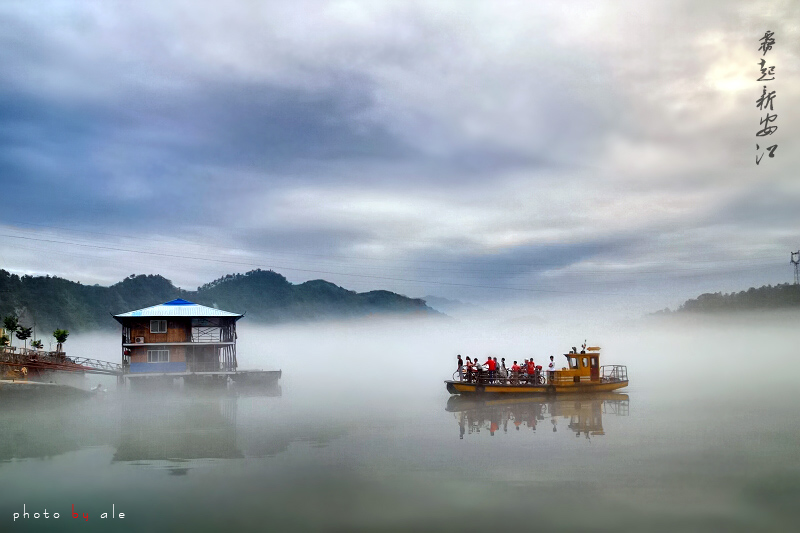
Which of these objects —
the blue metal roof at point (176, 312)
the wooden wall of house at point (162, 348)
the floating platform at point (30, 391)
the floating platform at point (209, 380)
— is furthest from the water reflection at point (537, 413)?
the floating platform at point (30, 391)

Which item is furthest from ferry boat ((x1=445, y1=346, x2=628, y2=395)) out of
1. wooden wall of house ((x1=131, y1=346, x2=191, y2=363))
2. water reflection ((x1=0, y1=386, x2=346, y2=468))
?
wooden wall of house ((x1=131, y1=346, x2=191, y2=363))

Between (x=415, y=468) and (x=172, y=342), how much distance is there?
143 feet

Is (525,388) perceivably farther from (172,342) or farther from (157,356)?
(157,356)

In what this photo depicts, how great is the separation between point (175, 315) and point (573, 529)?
51301 mm

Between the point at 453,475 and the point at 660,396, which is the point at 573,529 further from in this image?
the point at 660,396

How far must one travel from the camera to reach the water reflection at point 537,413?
33.2 meters

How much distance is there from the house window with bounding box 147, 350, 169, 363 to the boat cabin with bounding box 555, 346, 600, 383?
36684mm

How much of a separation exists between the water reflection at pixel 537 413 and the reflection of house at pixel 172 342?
27.0m

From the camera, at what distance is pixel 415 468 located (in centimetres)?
2375

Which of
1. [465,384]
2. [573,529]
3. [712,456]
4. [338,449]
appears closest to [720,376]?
[465,384]

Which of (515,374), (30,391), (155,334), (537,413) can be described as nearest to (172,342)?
(155,334)

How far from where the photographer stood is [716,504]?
19062 mm

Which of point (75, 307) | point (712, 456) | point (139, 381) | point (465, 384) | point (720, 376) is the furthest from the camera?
point (75, 307)

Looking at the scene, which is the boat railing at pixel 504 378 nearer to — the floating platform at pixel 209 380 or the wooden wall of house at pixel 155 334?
the floating platform at pixel 209 380
